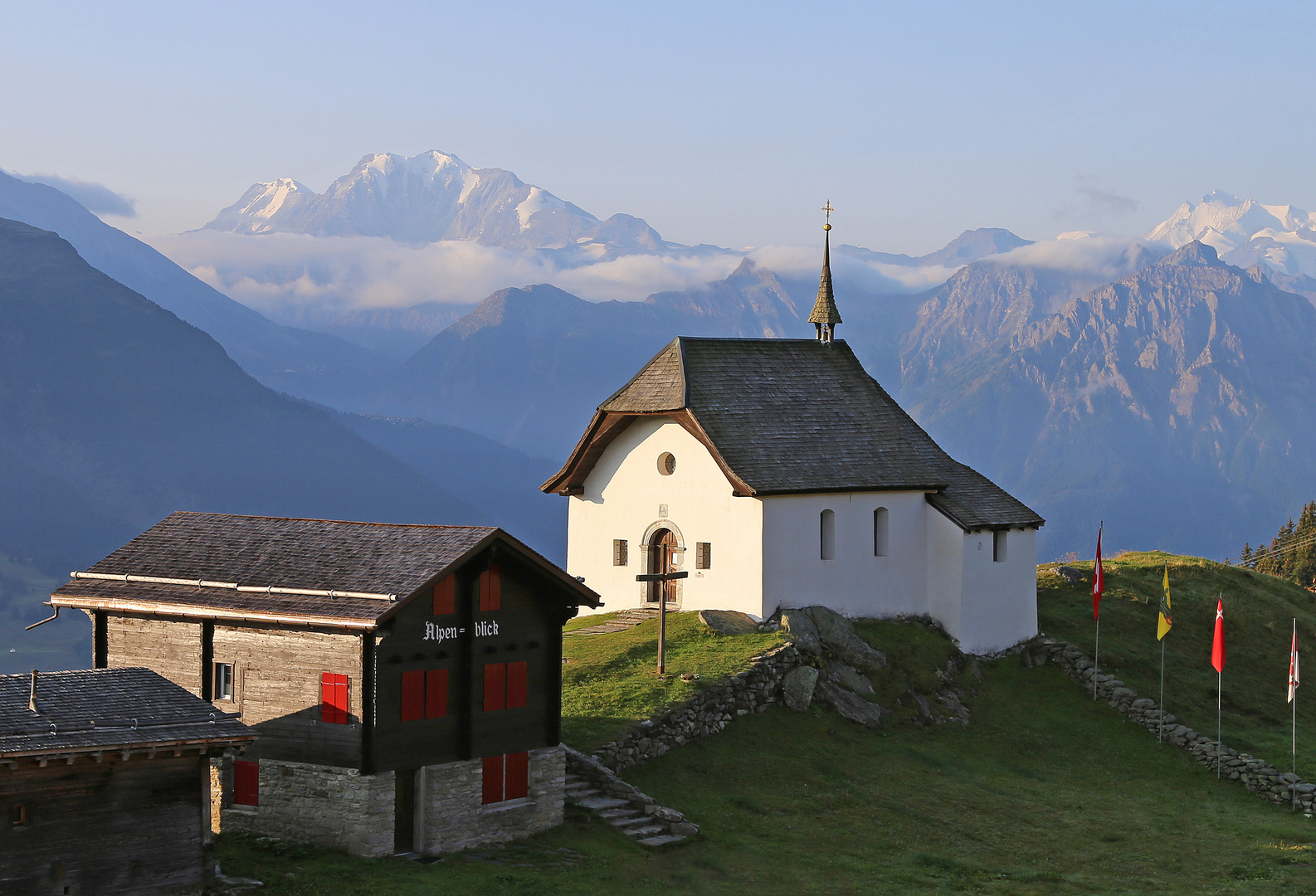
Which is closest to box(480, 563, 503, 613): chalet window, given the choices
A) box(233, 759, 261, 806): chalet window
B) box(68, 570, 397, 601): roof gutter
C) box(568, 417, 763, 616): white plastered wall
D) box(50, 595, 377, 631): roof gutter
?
box(68, 570, 397, 601): roof gutter

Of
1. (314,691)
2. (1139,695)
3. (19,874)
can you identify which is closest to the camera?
(19,874)

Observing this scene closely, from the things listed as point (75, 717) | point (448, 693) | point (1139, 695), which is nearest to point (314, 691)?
point (448, 693)

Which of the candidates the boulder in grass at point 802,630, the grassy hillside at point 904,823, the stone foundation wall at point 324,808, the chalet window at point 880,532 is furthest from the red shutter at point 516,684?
the chalet window at point 880,532

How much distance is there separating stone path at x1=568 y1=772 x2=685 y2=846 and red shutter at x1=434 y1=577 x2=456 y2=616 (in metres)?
6.45

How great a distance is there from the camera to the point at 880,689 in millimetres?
48688

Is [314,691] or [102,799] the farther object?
[314,691]

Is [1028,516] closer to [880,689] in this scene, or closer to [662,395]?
[880,689]

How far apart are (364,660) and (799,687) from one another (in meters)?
18.5

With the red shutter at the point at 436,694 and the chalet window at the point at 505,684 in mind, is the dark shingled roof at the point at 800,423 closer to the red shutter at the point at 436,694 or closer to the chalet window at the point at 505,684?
the chalet window at the point at 505,684

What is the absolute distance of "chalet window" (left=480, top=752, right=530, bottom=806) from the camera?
33.6 metres

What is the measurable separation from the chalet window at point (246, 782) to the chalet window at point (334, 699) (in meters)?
2.20

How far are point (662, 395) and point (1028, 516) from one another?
50.0 feet

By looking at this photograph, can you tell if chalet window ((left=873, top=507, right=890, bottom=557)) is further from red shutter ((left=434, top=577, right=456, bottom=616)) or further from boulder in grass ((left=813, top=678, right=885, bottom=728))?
red shutter ((left=434, top=577, right=456, bottom=616))

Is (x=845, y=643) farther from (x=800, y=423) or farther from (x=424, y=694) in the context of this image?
(x=424, y=694)
